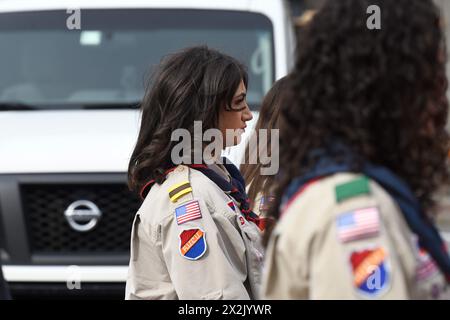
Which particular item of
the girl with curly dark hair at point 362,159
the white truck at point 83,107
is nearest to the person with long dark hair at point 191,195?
the girl with curly dark hair at point 362,159

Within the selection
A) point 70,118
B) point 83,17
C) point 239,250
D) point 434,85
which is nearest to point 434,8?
point 434,85

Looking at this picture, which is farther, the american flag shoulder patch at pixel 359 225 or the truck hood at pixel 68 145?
the truck hood at pixel 68 145

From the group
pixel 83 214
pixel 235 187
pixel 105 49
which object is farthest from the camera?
pixel 105 49

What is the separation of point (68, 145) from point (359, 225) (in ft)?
11.1

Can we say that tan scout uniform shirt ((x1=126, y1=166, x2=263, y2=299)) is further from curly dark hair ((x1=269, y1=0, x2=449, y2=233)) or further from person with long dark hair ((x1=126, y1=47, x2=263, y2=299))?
curly dark hair ((x1=269, y1=0, x2=449, y2=233))

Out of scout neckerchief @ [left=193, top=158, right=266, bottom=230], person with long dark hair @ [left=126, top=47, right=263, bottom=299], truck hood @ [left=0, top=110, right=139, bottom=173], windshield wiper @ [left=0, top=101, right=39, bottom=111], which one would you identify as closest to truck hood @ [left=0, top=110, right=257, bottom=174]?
truck hood @ [left=0, top=110, right=139, bottom=173]

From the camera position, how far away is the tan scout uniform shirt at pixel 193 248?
220 cm

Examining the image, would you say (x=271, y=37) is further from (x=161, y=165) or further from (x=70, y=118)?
(x=161, y=165)

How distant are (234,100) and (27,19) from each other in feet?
11.0

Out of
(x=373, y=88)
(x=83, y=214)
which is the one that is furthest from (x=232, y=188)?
(x=83, y=214)

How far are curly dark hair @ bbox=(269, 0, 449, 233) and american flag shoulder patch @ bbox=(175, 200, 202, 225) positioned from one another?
668mm

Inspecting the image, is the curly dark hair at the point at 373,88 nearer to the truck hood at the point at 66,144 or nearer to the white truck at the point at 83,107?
the white truck at the point at 83,107

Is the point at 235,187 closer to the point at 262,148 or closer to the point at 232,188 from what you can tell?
the point at 232,188

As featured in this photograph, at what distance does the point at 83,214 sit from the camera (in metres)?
4.60
